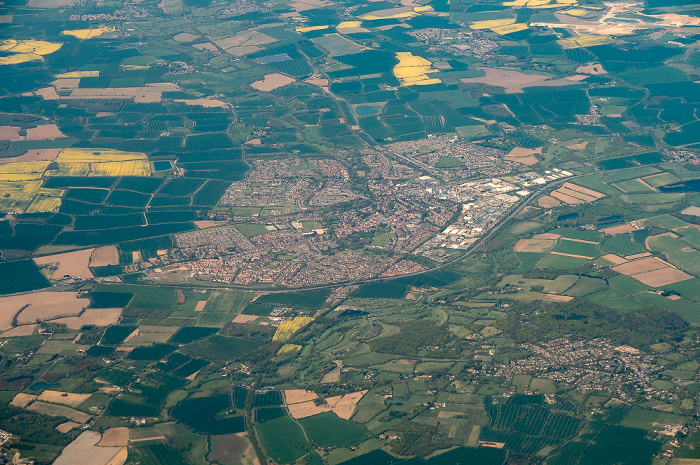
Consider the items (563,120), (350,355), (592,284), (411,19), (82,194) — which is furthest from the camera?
(411,19)

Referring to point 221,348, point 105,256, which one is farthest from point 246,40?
point 221,348

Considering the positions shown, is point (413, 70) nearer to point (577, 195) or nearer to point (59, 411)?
point (577, 195)

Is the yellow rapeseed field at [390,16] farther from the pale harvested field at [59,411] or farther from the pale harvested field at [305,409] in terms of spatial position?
the pale harvested field at [59,411]

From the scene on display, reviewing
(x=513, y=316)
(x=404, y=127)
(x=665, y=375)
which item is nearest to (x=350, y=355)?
(x=513, y=316)

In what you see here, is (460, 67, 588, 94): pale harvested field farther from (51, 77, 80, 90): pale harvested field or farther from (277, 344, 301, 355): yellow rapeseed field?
(277, 344, 301, 355): yellow rapeseed field

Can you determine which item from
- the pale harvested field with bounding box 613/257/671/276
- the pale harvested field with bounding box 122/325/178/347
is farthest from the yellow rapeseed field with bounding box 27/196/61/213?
the pale harvested field with bounding box 613/257/671/276

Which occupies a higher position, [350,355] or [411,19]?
[411,19]

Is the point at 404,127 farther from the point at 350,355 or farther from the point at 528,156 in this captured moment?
the point at 350,355
